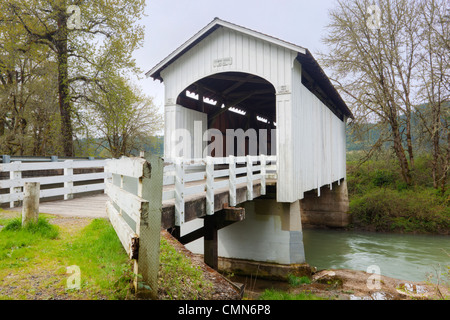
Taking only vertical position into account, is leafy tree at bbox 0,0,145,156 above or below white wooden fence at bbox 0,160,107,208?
above

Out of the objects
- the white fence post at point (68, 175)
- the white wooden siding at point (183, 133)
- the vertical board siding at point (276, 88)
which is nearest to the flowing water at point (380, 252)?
the vertical board siding at point (276, 88)

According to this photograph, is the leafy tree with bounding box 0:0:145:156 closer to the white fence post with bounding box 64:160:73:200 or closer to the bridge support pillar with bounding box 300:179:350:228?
the white fence post with bounding box 64:160:73:200

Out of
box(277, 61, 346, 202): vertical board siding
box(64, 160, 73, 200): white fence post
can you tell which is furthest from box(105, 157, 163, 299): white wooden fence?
box(277, 61, 346, 202): vertical board siding

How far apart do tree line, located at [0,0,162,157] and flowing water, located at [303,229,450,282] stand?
37.4 ft

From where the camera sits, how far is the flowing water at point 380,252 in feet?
37.0

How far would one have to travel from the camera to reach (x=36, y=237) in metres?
4.49

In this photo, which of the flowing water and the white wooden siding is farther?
the flowing water

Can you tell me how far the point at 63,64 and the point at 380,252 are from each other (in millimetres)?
16117

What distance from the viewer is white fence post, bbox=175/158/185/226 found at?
500 cm

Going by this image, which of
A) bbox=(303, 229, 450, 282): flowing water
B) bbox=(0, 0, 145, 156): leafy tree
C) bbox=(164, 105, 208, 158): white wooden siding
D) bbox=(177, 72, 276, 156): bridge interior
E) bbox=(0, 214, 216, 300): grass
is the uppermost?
bbox=(0, 0, 145, 156): leafy tree

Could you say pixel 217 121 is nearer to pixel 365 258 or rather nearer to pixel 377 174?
pixel 365 258

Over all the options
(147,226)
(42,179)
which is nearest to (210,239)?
(42,179)

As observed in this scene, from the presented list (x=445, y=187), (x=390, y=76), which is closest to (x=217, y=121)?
(x=390, y=76)
